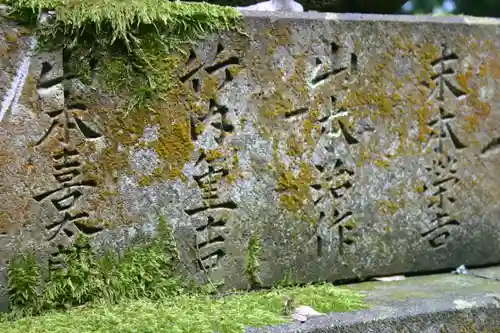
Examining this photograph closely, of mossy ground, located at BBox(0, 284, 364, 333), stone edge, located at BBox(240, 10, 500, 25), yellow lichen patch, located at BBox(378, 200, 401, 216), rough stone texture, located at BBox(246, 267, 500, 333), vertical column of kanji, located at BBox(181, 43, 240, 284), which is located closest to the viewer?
mossy ground, located at BBox(0, 284, 364, 333)

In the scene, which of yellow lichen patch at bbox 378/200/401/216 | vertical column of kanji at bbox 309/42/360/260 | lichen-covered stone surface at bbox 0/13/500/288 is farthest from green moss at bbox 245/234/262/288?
yellow lichen patch at bbox 378/200/401/216

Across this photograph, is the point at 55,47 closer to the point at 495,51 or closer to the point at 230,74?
the point at 230,74

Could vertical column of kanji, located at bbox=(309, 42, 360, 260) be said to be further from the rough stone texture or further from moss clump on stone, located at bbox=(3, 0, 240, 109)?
moss clump on stone, located at bbox=(3, 0, 240, 109)

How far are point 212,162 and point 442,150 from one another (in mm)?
1009

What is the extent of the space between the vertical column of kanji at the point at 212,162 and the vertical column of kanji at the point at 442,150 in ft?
2.84

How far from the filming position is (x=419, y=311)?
6.58 feet

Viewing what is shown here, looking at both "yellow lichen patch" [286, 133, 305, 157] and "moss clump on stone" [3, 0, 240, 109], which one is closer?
"moss clump on stone" [3, 0, 240, 109]

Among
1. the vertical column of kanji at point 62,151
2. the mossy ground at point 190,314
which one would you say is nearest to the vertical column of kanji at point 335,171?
the mossy ground at point 190,314

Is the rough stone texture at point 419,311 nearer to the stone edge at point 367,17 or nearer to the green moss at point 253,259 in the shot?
the green moss at point 253,259

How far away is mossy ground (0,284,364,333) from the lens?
1.78m

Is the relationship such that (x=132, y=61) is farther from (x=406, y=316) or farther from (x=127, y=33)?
(x=406, y=316)

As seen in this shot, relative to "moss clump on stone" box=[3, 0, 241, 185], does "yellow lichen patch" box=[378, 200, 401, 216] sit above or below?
below

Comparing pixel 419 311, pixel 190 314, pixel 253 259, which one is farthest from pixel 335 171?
pixel 190 314

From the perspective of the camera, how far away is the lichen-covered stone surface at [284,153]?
1955 mm
